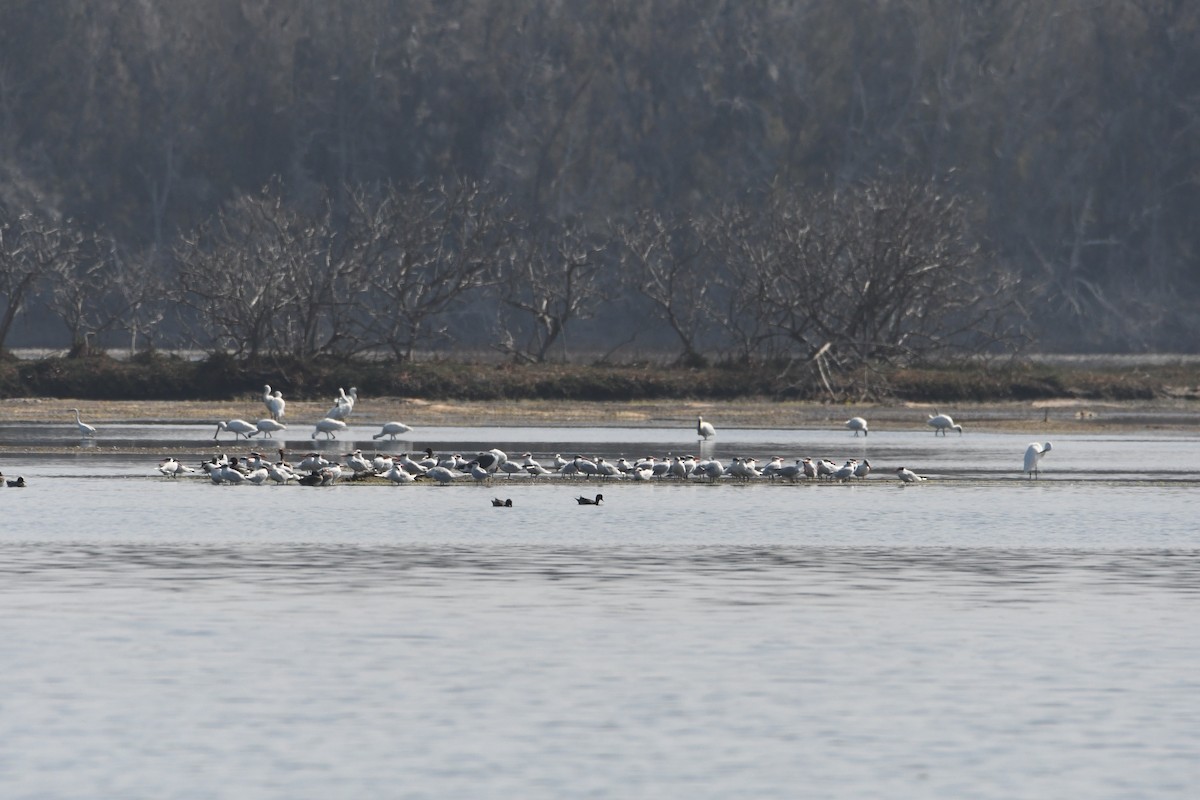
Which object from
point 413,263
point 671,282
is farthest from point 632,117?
point 413,263

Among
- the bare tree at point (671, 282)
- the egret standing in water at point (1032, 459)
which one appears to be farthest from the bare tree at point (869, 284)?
the egret standing in water at point (1032, 459)

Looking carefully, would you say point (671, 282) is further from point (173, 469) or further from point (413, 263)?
point (173, 469)

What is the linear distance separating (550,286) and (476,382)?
25.9 metres

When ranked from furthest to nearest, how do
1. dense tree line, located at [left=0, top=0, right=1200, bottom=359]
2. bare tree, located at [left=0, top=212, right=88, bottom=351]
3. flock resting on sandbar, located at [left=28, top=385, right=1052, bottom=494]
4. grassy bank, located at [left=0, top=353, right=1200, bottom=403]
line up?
1. dense tree line, located at [left=0, top=0, right=1200, bottom=359]
2. bare tree, located at [left=0, top=212, right=88, bottom=351]
3. grassy bank, located at [left=0, top=353, right=1200, bottom=403]
4. flock resting on sandbar, located at [left=28, top=385, right=1052, bottom=494]

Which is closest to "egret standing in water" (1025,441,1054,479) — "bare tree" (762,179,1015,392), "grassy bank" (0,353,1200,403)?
"bare tree" (762,179,1015,392)

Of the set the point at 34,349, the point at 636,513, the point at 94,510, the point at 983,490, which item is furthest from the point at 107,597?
the point at 34,349

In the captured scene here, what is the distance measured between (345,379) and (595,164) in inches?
3233

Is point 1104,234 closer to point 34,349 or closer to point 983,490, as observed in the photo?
point 34,349

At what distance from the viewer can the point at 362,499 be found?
3173 cm

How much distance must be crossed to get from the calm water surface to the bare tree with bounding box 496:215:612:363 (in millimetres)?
44775

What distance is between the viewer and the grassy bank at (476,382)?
62.9m

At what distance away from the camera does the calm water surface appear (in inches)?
494

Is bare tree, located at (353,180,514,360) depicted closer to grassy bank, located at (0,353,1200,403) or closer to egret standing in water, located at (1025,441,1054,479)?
grassy bank, located at (0,353,1200,403)

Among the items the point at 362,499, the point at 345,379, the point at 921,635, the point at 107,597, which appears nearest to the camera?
the point at 921,635
